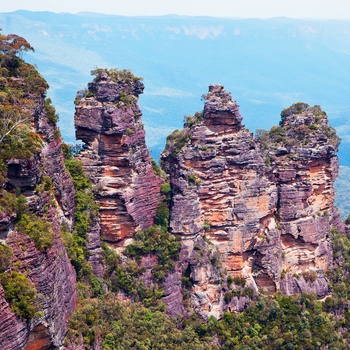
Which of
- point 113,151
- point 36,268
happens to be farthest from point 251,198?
point 36,268

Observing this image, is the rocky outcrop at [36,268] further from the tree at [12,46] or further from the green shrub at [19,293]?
the tree at [12,46]

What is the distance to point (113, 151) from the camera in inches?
1698

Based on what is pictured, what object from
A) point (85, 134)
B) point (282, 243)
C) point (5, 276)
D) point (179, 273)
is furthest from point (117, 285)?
point (5, 276)

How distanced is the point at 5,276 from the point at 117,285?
57.6 feet

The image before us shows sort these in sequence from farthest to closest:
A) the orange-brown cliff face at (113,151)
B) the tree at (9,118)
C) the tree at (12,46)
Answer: the orange-brown cliff face at (113,151), the tree at (12,46), the tree at (9,118)

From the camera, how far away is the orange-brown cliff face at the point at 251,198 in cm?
4534

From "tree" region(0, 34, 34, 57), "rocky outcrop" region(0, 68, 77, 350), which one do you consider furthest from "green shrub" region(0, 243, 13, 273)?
"tree" region(0, 34, 34, 57)

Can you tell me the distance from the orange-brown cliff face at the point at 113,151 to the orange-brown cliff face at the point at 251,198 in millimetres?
3315

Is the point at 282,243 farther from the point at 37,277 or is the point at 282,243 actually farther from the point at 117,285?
the point at 37,277

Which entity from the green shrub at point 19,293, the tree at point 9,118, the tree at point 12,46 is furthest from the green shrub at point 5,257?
the tree at point 12,46

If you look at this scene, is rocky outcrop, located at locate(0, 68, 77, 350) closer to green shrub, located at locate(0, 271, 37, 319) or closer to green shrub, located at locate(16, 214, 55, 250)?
green shrub, located at locate(16, 214, 55, 250)

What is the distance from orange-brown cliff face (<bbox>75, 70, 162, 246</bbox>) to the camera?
42.7 meters

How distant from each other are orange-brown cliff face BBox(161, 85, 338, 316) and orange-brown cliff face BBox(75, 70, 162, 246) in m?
3.32

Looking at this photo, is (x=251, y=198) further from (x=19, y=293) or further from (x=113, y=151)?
(x=19, y=293)
